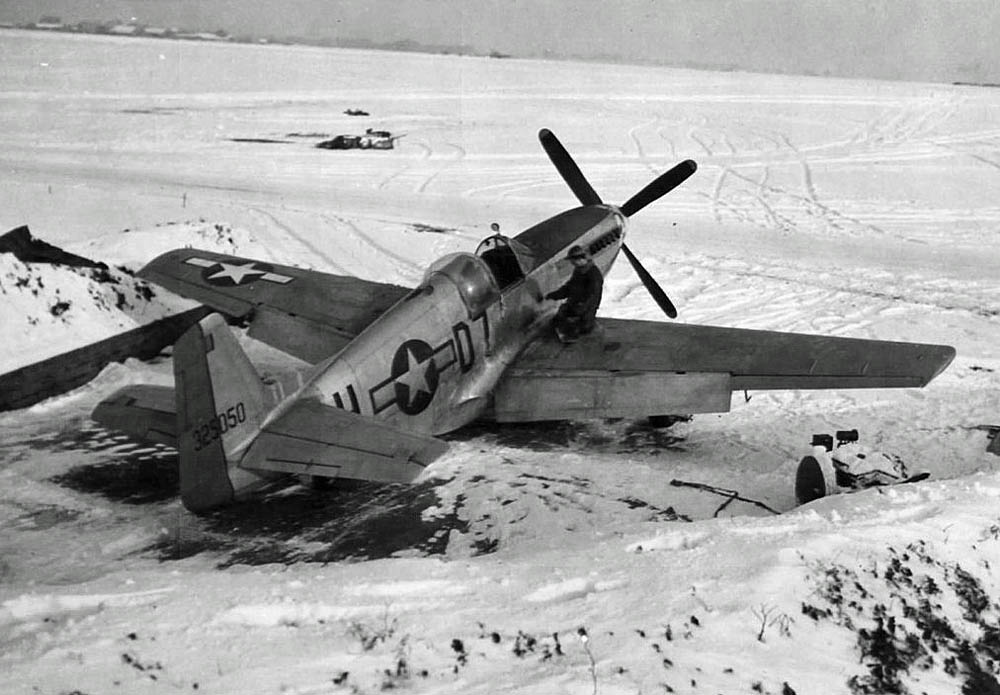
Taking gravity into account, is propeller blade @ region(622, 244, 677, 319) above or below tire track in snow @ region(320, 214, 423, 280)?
below

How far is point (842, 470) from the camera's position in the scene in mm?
6914

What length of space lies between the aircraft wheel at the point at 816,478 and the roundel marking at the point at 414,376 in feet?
11.2

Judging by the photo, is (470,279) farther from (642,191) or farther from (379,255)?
(379,255)

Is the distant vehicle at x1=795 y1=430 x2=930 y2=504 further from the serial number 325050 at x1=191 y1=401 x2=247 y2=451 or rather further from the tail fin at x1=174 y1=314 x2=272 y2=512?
the serial number 325050 at x1=191 y1=401 x2=247 y2=451

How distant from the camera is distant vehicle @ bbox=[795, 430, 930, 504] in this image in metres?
6.67

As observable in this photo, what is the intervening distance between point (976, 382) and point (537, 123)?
2531 cm

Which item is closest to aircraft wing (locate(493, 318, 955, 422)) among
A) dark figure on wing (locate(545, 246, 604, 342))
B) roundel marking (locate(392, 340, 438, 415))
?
dark figure on wing (locate(545, 246, 604, 342))

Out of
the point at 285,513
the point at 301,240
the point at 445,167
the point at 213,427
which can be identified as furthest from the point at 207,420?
the point at 445,167

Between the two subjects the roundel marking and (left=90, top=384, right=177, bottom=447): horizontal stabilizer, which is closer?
(left=90, top=384, right=177, bottom=447): horizontal stabilizer

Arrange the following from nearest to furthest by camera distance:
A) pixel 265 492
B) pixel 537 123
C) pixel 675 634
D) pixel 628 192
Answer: pixel 675 634 < pixel 265 492 < pixel 628 192 < pixel 537 123

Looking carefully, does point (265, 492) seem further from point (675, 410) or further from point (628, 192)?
point (628, 192)

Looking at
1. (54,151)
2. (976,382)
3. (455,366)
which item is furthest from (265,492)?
(54,151)

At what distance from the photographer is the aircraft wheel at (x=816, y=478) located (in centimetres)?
664

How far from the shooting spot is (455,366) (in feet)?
25.8
